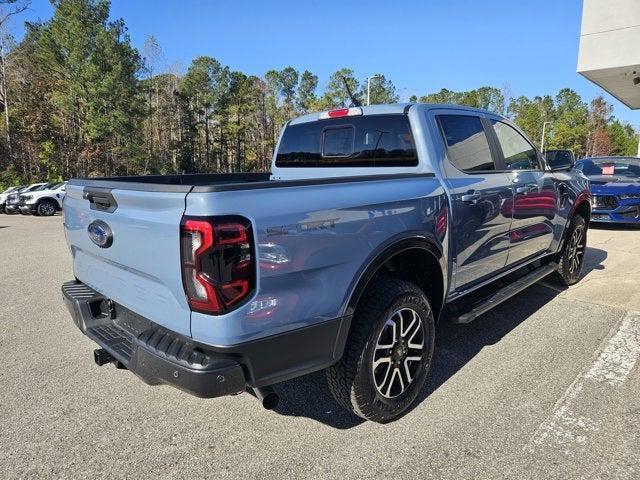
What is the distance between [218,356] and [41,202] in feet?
66.2

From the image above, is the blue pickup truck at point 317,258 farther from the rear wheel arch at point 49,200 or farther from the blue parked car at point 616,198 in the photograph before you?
the rear wheel arch at point 49,200

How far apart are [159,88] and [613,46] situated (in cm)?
4346

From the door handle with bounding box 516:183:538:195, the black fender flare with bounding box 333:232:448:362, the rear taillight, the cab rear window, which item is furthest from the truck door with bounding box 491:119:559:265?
the rear taillight

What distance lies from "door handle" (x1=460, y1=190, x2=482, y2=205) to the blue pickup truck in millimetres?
16

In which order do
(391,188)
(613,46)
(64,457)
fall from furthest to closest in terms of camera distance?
1. (613,46)
2. (391,188)
3. (64,457)

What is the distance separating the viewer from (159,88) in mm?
49344

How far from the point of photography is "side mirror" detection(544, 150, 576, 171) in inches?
188

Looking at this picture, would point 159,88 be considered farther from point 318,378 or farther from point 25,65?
point 318,378

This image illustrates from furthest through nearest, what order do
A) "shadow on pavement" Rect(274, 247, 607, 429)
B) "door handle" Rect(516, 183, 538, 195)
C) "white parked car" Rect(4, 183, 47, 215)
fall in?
"white parked car" Rect(4, 183, 47, 215) → "door handle" Rect(516, 183, 538, 195) → "shadow on pavement" Rect(274, 247, 607, 429)

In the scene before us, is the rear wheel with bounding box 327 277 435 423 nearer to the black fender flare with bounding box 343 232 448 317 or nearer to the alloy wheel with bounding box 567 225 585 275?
the black fender flare with bounding box 343 232 448 317

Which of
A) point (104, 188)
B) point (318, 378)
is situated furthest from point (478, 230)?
point (104, 188)

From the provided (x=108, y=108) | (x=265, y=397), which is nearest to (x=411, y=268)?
(x=265, y=397)

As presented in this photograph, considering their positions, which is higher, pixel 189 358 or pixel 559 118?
pixel 559 118

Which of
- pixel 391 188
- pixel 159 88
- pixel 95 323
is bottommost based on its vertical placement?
pixel 95 323
